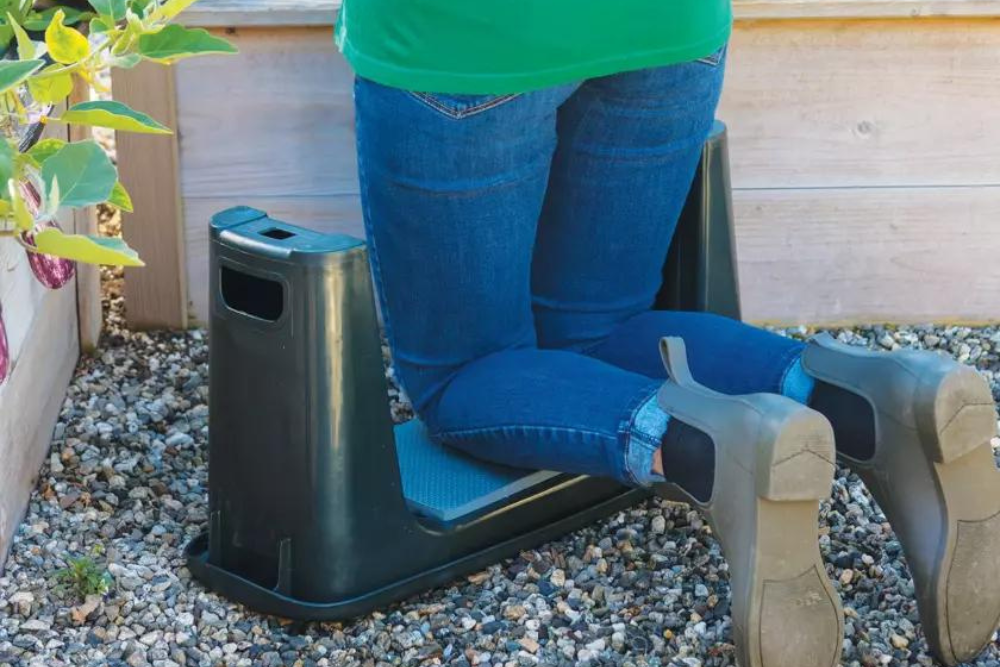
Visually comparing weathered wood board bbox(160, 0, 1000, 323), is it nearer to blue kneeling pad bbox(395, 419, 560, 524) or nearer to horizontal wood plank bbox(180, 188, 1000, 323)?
horizontal wood plank bbox(180, 188, 1000, 323)

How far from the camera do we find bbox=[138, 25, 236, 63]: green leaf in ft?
4.51

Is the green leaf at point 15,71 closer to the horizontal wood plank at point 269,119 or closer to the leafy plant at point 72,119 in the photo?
the leafy plant at point 72,119

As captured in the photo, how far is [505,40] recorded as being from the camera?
162cm

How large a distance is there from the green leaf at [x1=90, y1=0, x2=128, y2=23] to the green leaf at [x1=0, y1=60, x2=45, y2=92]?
187 mm

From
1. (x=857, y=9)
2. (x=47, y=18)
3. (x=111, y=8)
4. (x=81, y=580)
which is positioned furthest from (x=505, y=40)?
(x=857, y=9)

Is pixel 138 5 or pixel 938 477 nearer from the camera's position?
pixel 138 5

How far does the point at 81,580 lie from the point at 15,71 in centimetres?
84

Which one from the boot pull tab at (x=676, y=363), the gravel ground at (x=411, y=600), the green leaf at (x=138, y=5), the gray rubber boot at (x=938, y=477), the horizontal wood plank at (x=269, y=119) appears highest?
the green leaf at (x=138, y=5)

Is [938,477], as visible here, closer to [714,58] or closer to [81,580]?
[714,58]

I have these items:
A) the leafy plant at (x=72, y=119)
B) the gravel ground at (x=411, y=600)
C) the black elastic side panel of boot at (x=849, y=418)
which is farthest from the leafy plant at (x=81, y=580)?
the black elastic side panel of boot at (x=849, y=418)

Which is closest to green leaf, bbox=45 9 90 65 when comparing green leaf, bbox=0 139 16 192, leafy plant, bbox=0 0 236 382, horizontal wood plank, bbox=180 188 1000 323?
leafy plant, bbox=0 0 236 382

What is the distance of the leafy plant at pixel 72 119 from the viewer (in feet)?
3.66

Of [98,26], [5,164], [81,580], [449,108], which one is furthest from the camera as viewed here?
[81,580]

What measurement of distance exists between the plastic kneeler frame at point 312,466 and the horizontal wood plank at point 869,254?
2.80 feet
